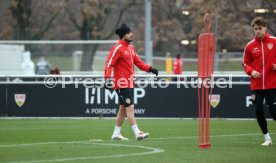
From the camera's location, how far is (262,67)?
14250mm

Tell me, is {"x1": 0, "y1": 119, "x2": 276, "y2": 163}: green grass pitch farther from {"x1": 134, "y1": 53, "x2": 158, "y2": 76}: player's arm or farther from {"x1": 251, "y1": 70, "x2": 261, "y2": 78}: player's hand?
{"x1": 134, "y1": 53, "x2": 158, "y2": 76}: player's arm

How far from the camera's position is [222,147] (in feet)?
45.4

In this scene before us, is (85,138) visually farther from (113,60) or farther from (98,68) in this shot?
(98,68)

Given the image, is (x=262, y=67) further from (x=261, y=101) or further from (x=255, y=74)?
(x=261, y=101)

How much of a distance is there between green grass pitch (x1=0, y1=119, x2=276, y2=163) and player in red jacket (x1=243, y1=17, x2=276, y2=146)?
2.49 ft

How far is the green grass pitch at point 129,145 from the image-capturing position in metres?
12.1

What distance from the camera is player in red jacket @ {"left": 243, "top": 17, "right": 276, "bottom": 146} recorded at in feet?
46.4

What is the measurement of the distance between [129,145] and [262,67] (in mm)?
2601

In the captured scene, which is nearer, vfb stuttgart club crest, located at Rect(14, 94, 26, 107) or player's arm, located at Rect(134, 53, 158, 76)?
player's arm, located at Rect(134, 53, 158, 76)

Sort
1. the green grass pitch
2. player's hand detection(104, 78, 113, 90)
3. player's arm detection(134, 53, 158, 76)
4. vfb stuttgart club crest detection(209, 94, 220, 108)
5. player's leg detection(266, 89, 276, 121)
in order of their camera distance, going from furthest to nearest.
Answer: vfb stuttgart club crest detection(209, 94, 220, 108) → player's arm detection(134, 53, 158, 76) → player's hand detection(104, 78, 113, 90) → player's leg detection(266, 89, 276, 121) → the green grass pitch

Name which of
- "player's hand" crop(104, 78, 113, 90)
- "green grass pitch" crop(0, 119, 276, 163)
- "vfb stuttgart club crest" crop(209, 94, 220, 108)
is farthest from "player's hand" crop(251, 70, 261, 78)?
"vfb stuttgart club crest" crop(209, 94, 220, 108)

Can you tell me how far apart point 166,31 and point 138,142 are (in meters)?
46.2

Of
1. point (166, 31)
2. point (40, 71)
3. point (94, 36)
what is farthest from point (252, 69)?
point (166, 31)

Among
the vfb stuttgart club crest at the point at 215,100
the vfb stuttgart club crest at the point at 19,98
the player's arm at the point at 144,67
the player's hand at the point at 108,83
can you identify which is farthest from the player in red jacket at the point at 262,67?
the vfb stuttgart club crest at the point at 19,98
